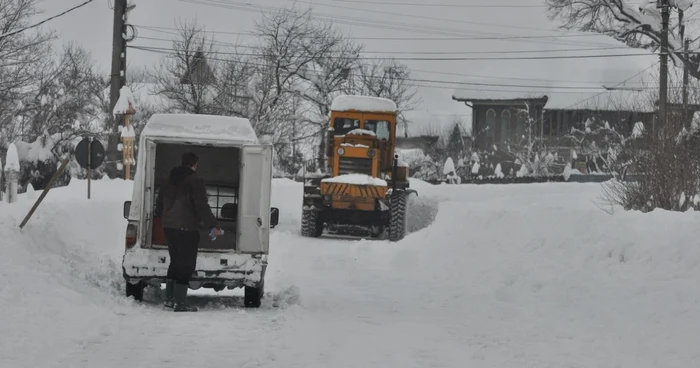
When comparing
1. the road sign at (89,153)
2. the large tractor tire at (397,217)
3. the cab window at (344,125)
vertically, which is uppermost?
the cab window at (344,125)

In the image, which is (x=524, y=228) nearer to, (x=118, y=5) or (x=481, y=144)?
(x=118, y=5)

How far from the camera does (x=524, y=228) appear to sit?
701 inches

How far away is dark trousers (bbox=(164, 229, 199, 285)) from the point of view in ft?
40.3

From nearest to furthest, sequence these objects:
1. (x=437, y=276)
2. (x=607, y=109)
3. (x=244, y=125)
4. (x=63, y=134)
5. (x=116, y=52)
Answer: (x=244, y=125)
(x=437, y=276)
(x=116, y=52)
(x=63, y=134)
(x=607, y=109)

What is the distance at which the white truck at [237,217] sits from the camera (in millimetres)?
12578

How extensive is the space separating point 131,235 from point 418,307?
3.55 metres

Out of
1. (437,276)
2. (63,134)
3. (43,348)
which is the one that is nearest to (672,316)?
(43,348)

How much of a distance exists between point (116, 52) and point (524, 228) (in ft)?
51.0

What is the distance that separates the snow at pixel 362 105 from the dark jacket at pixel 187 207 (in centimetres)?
1584

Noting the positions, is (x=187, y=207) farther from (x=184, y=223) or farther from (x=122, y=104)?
(x=122, y=104)

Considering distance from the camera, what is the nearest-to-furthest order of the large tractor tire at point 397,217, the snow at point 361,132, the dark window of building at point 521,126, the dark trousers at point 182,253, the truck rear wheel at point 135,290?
the dark trousers at point 182,253, the truck rear wheel at point 135,290, the large tractor tire at point 397,217, the snow at point 361,132, the dark window of building at point 521,126

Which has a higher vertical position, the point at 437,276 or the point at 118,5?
the point at 118,5

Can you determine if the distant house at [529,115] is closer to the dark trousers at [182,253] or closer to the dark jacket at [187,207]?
the dark jacket at [187,207]

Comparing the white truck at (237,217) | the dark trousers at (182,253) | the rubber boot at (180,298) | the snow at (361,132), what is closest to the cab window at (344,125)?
the snow at (361,132)
